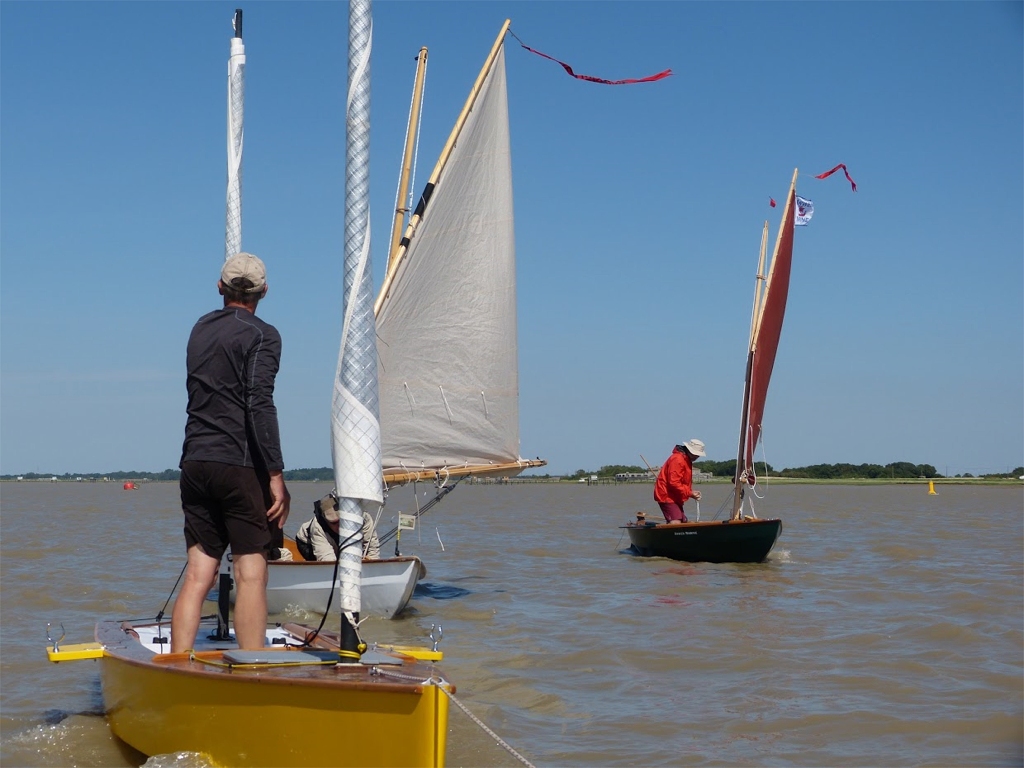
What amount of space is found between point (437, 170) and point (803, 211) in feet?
29.5

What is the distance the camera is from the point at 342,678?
470 centimetres

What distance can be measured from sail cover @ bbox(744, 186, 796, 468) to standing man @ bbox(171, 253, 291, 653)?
45.8 ft

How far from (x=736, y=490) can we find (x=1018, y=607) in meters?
6.09

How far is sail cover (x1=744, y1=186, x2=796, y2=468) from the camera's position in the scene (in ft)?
61.1

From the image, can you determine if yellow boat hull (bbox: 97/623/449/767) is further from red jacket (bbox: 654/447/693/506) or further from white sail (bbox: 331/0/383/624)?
red jacket (bbox: 654/447/693/506)

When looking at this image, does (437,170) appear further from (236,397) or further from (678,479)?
(236,397)

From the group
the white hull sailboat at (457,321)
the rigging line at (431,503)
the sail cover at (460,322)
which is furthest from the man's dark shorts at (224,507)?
the sail cover at (460,322)

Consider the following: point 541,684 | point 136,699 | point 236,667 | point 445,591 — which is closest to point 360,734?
point 236,667

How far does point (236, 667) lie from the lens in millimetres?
4930

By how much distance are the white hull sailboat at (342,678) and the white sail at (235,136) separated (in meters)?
3.02

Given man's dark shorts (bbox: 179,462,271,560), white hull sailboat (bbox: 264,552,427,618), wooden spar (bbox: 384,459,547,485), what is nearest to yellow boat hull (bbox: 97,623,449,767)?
man's dark shorts (bbox: 179,462,271,560)

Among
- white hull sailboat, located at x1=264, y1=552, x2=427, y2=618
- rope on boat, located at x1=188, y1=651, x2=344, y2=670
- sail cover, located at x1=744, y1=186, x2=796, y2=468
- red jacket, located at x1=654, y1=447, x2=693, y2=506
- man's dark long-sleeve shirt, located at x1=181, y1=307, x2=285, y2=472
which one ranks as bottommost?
white hull sailboat, located at x1=264, y1=552, x2=427, y2=618

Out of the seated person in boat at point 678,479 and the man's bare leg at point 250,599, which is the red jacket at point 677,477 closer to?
the seated person in boat at point 678,479

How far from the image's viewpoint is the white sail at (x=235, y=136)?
27.0ft
